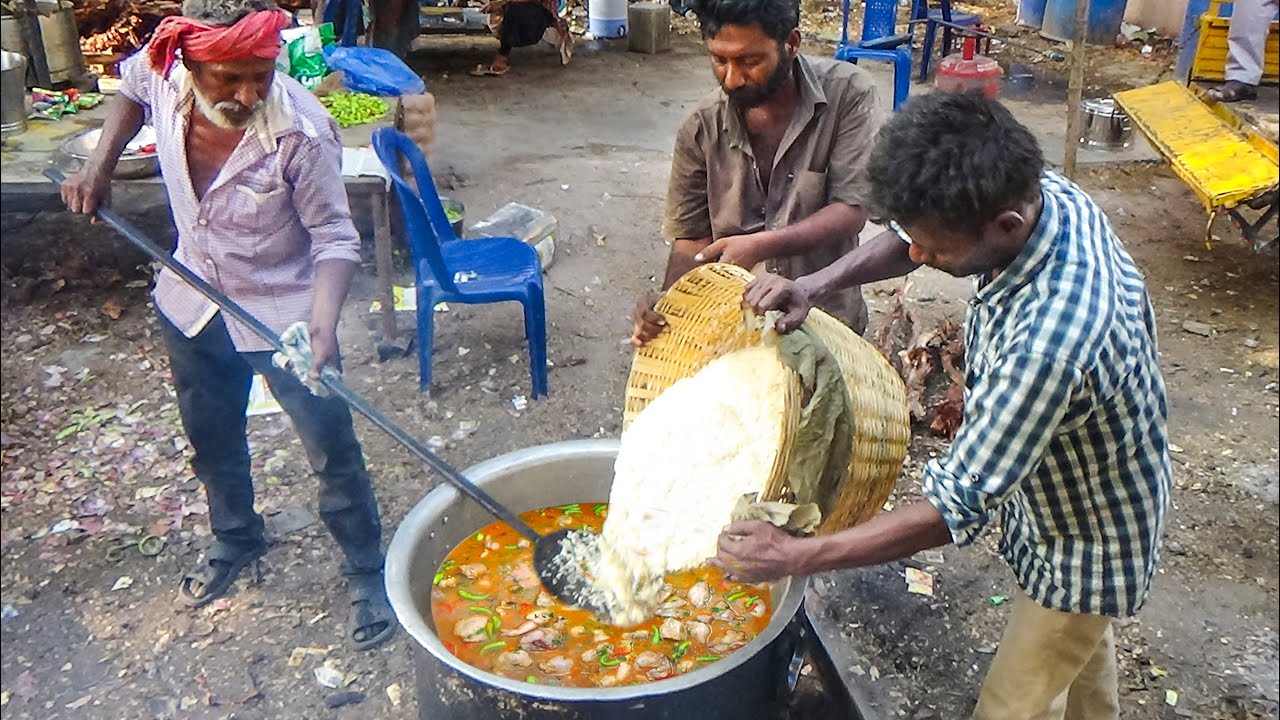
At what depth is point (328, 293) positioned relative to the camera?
2652 mm

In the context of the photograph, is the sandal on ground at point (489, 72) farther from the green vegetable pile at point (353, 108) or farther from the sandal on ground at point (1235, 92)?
the sandal on ground at point (1235, 92)

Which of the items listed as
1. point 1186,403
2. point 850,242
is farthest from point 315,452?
point 1186,403

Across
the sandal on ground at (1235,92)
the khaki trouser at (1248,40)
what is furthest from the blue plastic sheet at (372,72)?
the khaki trouser at (1248,40)

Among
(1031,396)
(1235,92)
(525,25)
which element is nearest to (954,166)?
(1031,396)

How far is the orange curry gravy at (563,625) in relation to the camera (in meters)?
2.59

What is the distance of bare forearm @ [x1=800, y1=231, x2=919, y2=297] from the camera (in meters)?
2.43

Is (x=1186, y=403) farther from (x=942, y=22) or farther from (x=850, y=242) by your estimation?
(x=942, y=22)

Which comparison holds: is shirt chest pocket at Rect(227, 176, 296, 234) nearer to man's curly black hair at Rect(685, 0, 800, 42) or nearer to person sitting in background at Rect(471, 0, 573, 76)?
man's curly black hair at Rect(685, 0, 800, 42)

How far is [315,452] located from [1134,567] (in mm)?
2202

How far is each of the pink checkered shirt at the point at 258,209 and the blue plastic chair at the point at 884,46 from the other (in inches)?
254

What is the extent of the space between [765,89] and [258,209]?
1.38 metres

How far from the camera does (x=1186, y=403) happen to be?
15.1ft

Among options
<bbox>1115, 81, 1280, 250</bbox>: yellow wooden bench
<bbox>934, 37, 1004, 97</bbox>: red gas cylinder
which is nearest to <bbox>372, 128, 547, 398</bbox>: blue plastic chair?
<bbox>1115, 81, 1280, 250</bbox>: yellow wooden bench

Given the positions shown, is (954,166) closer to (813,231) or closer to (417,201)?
(813,231)
